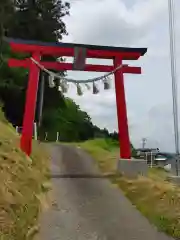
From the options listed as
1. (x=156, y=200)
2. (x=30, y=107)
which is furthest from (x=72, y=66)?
(x=156, y=200)

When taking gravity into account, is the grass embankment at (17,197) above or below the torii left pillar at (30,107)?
below

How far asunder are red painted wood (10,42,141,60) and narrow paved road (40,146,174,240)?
14.3 feet

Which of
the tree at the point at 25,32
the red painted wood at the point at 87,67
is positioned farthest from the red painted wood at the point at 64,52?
the tree at the point at 25,32

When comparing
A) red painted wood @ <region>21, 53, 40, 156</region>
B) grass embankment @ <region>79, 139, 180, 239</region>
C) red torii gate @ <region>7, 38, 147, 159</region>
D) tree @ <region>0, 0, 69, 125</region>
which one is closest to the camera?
grass embankment @ <region>79, 139, 180, 239</region>

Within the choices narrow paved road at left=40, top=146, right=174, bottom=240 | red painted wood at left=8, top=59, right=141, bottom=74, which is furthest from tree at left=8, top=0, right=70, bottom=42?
narrow paved road at left=40, top=146, right=174, bottom=240

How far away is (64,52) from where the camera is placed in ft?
54.5

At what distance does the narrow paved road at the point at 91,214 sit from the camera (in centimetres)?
882

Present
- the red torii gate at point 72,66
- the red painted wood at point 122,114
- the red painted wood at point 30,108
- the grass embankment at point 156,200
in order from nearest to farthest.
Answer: the grass embankment at point 156,200 → the red painted wood at point 30,108 → the red torii gate at point 72,66 → the red painted wood at point 122,114

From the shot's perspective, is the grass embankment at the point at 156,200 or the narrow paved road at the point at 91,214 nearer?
the narrow paved road at the point at 91,214

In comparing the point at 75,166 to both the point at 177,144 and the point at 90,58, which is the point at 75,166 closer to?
the point at 90,58

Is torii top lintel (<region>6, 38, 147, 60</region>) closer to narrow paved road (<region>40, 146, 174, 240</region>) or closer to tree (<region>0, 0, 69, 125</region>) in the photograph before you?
narrow paved road (<region>40, 146, 174, 240</region>)

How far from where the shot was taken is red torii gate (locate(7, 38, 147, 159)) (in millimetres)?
16312

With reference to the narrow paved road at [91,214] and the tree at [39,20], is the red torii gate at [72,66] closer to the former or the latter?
the narrow paved road at [91,214]

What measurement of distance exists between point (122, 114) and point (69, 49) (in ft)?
9.60
